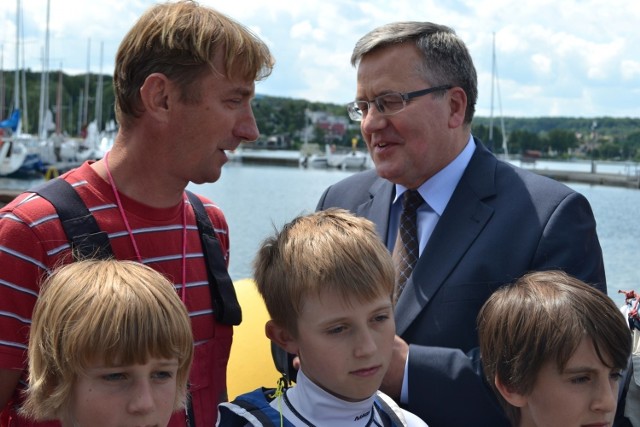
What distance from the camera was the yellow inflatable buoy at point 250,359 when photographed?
419 centimetres

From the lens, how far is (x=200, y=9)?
9.98 feet

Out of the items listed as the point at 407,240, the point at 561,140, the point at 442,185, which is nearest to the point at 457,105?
the point at 442,185

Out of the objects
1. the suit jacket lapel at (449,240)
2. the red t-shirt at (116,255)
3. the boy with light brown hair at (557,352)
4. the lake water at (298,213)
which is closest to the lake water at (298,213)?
the lake water at (298,213)

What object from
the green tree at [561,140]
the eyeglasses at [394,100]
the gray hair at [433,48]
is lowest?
the eyeglasses at [394,100]

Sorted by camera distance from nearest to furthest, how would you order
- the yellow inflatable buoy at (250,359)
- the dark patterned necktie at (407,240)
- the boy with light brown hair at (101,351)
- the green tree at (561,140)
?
the boy with light brown hair at (101,351) → the dark patterned necktie at (407,240) → the yellow inflatable buoy at (250,359) → the green tree at (561,140)

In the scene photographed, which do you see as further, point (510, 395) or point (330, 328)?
point (510, 395)

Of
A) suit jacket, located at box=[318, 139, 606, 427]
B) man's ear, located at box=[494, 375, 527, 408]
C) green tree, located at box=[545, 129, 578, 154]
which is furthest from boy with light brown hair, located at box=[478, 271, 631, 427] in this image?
green tree, located at box=[545, 129, 578, 154]

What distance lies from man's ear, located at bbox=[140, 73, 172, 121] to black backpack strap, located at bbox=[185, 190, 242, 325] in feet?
1.45

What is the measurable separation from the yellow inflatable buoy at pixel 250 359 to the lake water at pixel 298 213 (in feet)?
1.26

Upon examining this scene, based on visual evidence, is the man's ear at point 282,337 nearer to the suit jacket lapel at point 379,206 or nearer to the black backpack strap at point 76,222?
the black backpack strap at point 76,222

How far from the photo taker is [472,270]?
3.42 m

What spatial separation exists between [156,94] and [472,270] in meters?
1.40

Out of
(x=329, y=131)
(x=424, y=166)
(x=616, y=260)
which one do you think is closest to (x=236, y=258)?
(x=616, y=260)

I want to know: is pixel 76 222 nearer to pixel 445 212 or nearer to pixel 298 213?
pixel 298 213
